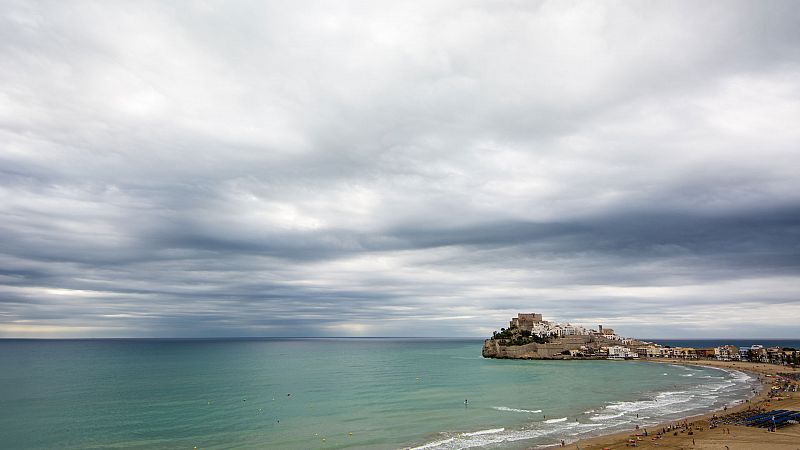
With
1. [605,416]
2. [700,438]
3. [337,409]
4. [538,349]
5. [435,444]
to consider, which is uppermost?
[700,438]

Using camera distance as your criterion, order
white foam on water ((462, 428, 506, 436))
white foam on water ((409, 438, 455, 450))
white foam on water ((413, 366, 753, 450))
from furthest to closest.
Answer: white foam on water ((462, 428, 506, 436)) → white foam on water ((413, 366, 753, 450)) → white foam on water ((409, 438, 455, 450))

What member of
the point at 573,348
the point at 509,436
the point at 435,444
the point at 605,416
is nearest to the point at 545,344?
the point at 573,348

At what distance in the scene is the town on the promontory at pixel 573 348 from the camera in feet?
548

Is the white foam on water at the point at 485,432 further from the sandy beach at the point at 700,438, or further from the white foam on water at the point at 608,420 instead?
the sandy beach at the point at 700,438

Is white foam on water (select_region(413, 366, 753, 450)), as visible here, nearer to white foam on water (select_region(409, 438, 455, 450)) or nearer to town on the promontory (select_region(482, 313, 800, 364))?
white foam on water (select_region(409, 438, 455, 450))

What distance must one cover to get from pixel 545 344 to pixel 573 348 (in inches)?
492

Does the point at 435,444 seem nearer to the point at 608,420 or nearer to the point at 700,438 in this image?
the point at 608,420

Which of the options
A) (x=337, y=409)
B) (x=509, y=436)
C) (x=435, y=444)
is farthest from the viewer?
(x=337, y=409)

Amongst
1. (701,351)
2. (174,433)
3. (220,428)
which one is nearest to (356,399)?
(220,428)

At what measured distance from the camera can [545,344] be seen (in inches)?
6624

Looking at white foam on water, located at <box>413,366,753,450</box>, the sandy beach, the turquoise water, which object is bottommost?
the turquoise water

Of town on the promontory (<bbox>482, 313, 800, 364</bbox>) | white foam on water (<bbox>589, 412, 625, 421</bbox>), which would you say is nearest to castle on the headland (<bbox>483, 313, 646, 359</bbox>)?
town on the promontory (<bbox>482, 313, 800, 364</bbox>)

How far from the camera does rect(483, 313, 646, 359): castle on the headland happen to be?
6609 inches

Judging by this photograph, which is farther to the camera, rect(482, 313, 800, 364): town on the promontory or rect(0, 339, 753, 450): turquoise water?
rect(482, 313, 800, 364): town on the promontory
